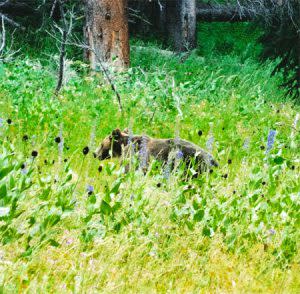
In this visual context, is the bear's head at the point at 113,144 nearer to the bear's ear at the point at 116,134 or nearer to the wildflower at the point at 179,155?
the bear's ear at the point at 116,134

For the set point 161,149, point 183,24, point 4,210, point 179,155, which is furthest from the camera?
point 183,24

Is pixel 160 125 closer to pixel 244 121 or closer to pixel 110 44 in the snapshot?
pixel 244 121

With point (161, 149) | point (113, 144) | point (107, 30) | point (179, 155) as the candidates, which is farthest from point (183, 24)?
point (179, 155)

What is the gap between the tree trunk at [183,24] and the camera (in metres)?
18.3

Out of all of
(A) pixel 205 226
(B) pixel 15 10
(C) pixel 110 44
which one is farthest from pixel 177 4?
(A) pixel 205 226

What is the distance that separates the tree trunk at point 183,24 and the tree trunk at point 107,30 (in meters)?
5.17

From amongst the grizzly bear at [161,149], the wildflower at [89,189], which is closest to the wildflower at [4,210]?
the wildflower at [89,189]

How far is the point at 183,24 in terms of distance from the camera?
18484mm

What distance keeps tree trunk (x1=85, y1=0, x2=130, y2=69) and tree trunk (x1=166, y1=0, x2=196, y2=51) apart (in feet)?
17.0

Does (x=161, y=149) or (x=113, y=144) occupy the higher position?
(x=161, y=149)

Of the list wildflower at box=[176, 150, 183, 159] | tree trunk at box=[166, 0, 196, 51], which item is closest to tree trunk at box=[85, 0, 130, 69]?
tree trunk at box=[166, 0, 196, 51]

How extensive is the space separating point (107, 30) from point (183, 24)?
20.1ft

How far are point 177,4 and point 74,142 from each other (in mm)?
12223

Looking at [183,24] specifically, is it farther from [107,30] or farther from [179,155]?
[179,155]
